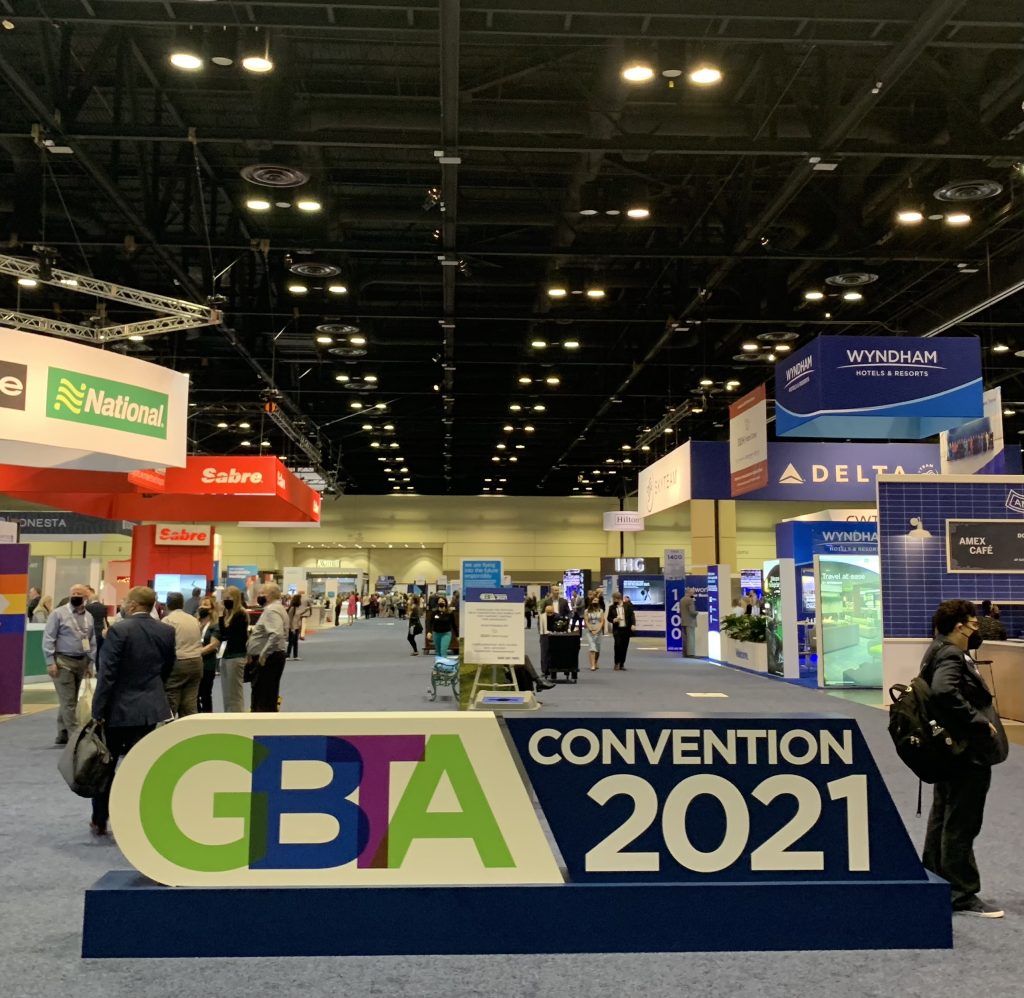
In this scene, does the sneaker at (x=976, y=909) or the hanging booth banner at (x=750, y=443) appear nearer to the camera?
the sneaker at (x=976, y=909)

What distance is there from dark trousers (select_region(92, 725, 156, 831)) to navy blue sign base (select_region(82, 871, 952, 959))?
1.96 metres

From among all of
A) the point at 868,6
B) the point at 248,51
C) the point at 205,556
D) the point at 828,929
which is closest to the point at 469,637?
the point at 248,51

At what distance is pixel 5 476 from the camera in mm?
14078

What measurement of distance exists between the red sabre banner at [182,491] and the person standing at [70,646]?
20.7 feet

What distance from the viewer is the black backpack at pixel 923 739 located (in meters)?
4.25

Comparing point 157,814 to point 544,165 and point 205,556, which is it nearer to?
point 544,165

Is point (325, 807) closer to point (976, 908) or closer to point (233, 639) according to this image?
point (976, 908)

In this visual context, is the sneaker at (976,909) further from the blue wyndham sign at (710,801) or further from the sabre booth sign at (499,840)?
the blue wyndham sign at (710,801)

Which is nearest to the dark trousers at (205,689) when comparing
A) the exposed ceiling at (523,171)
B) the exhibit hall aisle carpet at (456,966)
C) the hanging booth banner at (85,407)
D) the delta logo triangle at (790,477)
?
the hanging booth banner at (85,407)

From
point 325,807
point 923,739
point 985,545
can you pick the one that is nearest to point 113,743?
point 325,807

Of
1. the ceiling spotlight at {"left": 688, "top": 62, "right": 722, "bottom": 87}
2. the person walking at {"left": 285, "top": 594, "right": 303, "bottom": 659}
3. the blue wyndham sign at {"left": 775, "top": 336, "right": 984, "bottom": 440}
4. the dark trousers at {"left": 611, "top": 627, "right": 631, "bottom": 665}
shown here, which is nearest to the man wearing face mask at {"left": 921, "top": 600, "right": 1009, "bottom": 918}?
the ceiling spotlight at {"left": 688, "top": 62, "right": 722, "bottom": 87}

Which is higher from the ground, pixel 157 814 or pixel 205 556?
pixel 205 556

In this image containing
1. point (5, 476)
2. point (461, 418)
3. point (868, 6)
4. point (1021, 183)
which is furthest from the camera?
point (461, 418)

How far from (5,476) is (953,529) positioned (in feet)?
40.8
